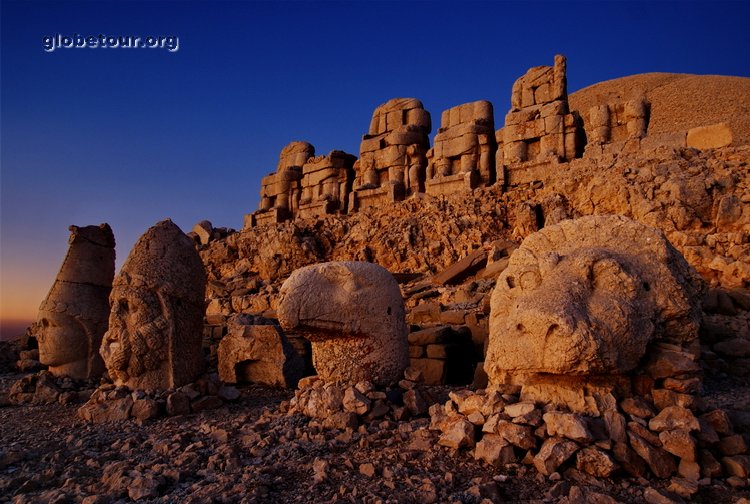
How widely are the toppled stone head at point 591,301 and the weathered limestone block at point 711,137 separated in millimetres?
8572

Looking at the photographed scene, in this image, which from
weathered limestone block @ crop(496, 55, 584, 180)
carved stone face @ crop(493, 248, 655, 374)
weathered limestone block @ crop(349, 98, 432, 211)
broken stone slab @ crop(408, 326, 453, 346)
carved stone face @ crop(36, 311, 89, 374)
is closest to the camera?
carved stone face @ crop(493, 248, 655, 374)

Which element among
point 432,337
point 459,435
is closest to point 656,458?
point 459,435

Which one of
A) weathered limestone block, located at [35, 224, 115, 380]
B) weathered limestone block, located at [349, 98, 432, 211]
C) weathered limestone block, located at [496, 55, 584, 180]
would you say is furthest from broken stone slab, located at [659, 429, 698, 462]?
weathered limestone block, located at [349, 98, 432, 211]

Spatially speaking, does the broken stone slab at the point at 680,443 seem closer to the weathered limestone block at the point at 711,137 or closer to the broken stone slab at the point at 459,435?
the broken stone slab at the point at 459,435

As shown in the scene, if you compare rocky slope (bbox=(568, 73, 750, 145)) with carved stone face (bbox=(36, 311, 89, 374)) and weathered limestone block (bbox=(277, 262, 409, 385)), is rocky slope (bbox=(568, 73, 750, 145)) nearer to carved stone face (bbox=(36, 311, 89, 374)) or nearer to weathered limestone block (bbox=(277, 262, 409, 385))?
weathered limestone block (bbox=(277, 262, 409, 385))

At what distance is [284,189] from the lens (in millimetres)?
19016

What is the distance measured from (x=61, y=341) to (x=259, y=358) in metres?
2.77

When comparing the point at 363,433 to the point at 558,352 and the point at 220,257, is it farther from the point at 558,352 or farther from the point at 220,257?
the point at 220,257

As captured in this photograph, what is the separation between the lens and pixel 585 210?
10.4m

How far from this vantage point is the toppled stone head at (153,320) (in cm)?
503

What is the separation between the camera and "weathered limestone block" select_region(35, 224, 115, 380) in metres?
6.55

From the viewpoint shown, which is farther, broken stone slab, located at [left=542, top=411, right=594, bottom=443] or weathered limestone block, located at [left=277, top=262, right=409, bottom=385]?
weathered limestone block, located at [left=277, top=262, right=409, bottom=385]

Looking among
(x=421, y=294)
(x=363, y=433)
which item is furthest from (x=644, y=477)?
(x=421, y=294)

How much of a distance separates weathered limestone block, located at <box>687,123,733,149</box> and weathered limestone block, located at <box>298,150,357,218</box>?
10.0m
